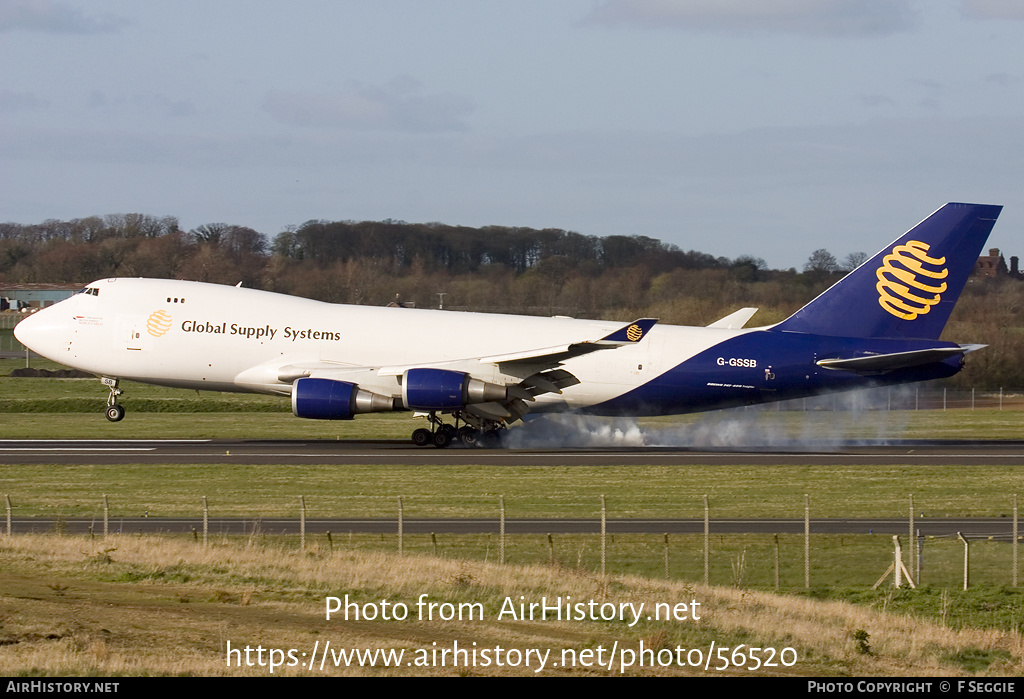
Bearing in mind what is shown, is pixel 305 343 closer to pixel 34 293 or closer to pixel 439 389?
pixel 439 389

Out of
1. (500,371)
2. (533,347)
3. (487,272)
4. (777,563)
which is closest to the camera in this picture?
(777,563)

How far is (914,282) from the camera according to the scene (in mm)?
40219

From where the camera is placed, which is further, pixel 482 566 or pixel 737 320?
pixel 737 320

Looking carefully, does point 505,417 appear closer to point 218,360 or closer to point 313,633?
point 218,360

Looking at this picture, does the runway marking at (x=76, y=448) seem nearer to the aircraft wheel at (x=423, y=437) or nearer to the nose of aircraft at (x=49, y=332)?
the nose of aircraft at (x=49, y=332)

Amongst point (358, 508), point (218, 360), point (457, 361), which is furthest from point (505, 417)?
point (358, 508)

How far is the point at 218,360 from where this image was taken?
133 ft

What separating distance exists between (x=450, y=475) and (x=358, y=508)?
5852 mm

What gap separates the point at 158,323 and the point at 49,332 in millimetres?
4588

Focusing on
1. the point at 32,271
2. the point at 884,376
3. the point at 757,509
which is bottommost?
the point at 757,509

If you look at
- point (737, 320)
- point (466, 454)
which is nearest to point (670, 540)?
point (466, 454)

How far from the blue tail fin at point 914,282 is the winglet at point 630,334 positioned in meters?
7.17

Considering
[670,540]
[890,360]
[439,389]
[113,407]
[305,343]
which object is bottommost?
[670,540]

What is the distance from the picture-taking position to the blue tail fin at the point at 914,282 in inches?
1570
